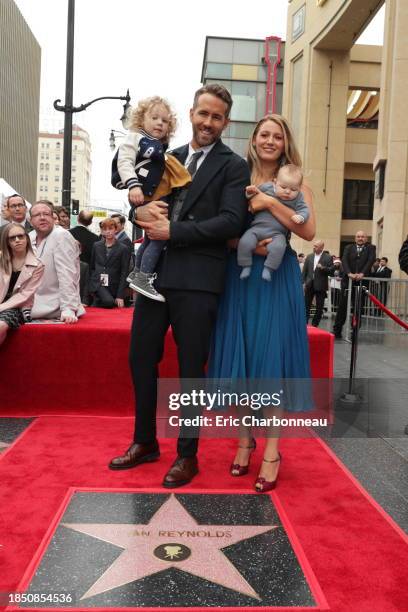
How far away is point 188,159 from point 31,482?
6.68 feet

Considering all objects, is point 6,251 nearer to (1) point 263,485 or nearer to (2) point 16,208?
(2) point 16,208

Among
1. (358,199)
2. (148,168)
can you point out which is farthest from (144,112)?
(358,199)

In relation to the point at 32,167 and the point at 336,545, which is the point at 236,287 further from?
the point at 32,167

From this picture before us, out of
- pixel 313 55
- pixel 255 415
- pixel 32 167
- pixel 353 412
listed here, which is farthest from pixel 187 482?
pixel 32 167

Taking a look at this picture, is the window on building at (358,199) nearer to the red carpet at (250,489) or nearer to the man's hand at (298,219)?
the red carpet at (250,489)

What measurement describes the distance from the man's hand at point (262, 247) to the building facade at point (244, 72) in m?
33.5

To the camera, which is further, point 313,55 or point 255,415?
point 313,55

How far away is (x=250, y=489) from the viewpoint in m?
3.31

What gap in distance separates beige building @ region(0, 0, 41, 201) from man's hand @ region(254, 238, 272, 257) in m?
89.3

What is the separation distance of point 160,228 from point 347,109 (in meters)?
29.5

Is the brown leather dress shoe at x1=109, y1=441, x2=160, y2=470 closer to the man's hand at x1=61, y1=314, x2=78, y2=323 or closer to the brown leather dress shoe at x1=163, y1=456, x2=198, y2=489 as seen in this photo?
the brown leather dress shoe at x1=163, y1=456, x2=198, y2=489

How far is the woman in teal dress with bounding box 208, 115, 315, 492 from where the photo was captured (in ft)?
10.8

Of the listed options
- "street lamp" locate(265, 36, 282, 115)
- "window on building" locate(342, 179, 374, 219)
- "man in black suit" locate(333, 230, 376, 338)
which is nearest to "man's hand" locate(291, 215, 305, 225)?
"man in black suit" locate(333, 230, 376, 338)

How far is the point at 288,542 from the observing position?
268cm
